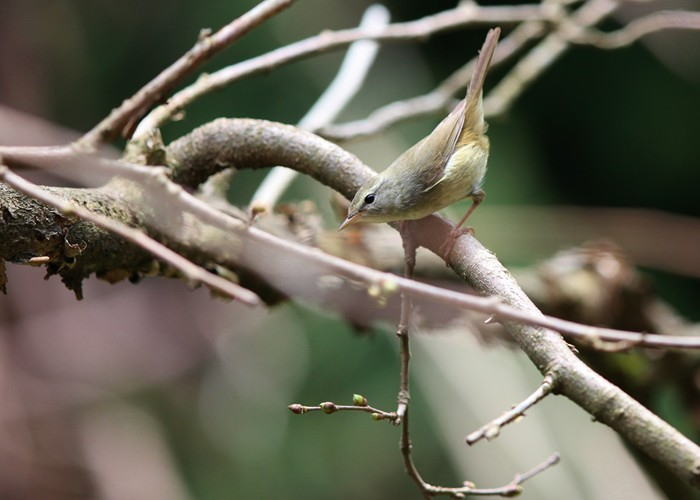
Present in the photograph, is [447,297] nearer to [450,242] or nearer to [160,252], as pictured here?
[160,252]

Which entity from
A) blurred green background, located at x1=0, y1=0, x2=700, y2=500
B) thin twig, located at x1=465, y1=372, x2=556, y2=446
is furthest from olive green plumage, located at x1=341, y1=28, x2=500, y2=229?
blurred green background, located at x1=0, y1=0, x2=700, y2=500

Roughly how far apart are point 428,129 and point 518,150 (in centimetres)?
65

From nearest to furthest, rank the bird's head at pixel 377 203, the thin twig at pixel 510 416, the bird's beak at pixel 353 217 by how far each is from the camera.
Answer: the thin twig at pixel 510 416, the bird's head at pixel 377 203, the bird's beak at pixel 353 217

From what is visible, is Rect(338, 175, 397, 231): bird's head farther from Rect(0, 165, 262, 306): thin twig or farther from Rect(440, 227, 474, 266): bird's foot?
Rect(0, 165, 262, 306): thin twig

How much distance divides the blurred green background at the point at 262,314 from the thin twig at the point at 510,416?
2.27m

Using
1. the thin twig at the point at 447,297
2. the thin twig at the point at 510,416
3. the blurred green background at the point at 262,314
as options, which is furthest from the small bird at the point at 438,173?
the blurred green background at the point at 262,314

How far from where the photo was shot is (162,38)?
454cm

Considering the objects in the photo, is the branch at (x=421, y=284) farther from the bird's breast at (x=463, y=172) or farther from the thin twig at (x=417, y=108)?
the thin twig at (x=417, y=108)

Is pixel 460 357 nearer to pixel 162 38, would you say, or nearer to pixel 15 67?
pixel 162 38

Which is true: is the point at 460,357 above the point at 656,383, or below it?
below

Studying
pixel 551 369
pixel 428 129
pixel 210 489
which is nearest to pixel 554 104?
pixel 428 129

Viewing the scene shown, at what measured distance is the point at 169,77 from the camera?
53.4 inches

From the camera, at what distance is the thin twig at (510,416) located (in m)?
0.81

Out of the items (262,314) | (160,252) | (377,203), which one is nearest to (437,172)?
(377,203)
